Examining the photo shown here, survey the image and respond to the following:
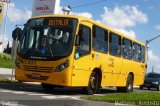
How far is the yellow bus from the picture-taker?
1722 cm

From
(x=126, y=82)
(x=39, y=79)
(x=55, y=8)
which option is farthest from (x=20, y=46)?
(x=55, y=8)

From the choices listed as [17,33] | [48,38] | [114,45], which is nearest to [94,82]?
[48,38]

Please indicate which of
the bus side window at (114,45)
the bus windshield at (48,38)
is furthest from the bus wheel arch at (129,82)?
the bus windshield at (48,38)

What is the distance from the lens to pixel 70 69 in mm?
17172

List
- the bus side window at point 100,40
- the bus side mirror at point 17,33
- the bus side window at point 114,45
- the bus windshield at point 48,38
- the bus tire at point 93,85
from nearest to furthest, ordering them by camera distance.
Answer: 1. the bus windshield at point 48,38
2. the bus side mirror at point 17,33
3. the bus tire at point 93,85
4. the bus side window at point 100,40
5. the bus side window at point 114,45

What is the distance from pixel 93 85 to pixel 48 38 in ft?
10.3

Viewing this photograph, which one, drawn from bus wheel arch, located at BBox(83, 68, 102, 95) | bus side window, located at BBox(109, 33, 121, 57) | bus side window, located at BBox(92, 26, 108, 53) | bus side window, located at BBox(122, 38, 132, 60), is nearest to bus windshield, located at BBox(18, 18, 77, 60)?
bus side window, located at BBox(92, 26, 108, 53)

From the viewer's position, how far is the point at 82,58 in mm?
18031

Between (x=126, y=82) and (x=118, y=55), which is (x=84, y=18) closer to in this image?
(x=118, y=55)

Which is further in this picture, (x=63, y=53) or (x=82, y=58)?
(x=82, y=58)

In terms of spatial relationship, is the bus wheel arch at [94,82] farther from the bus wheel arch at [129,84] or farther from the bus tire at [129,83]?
the bus tire at [129,83]

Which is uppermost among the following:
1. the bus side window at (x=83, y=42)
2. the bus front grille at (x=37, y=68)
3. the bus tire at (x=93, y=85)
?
the bus side window at (x=83, y=42)

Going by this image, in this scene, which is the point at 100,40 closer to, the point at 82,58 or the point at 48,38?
the point at 82,58

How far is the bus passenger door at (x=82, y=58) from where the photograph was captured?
→ 57.6 ft
